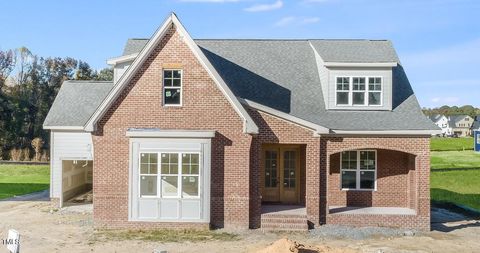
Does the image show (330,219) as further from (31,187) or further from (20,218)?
(31,187)

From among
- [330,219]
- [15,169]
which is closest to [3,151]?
[15,169]

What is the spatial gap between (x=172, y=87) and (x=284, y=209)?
678 cm

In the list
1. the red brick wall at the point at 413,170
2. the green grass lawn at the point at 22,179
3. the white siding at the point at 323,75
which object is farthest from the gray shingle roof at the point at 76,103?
the red brick wall at the point at 413,170

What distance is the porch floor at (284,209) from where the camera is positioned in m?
18.2

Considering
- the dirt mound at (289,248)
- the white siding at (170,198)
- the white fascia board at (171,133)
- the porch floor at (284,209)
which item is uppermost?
the white fascia board at (171,133)

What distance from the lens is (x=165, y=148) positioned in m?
17.2

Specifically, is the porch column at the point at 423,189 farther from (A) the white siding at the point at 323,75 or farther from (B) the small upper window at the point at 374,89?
(A) the white siding at the point at 323,75

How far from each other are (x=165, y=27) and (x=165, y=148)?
4.54m

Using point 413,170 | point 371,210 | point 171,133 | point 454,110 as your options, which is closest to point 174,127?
point 171,133

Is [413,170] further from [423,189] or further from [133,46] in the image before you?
[133,46]

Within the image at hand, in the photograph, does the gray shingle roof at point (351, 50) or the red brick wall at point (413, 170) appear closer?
the red brick wall at point (413, 170)

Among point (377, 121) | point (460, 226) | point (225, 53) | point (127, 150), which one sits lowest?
point (460, 226)

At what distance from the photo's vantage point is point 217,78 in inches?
684

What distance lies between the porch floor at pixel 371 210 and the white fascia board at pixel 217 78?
4930mm
